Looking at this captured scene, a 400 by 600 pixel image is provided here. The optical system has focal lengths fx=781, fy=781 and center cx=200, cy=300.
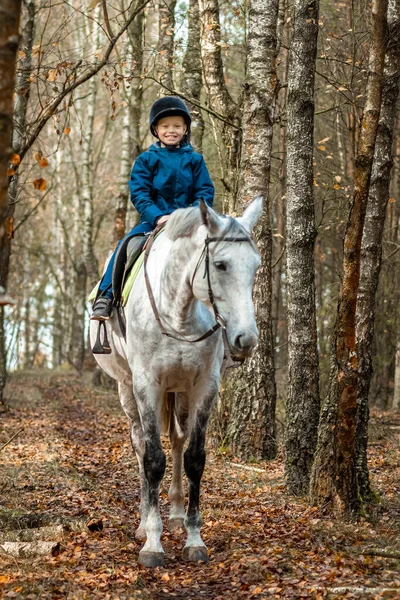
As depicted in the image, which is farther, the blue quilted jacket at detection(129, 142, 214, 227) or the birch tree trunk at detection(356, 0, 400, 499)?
the birch tree trunk at detection(356, 0, 400, 499)

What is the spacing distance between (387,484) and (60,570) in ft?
15.4

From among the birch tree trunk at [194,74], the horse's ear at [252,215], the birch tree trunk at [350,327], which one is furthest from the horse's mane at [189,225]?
the birch tree trunk at [194,74]

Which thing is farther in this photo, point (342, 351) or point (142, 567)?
point (342, 351)

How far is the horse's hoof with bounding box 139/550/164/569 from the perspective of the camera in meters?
5.90

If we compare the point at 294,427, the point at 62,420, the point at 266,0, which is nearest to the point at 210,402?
the point at 294,427

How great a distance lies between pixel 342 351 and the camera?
6.64m

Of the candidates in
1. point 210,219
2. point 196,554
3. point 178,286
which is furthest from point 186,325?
point 196,554

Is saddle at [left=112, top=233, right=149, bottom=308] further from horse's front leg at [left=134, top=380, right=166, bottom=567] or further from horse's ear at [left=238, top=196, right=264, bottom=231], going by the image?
horse's ear at [left=238, top=196, right=264, bottom=231]

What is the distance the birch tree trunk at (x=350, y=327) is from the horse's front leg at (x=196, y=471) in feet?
3.79

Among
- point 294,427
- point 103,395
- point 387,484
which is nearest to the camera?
point 294,427

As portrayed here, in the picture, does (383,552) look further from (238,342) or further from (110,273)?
(110,273)

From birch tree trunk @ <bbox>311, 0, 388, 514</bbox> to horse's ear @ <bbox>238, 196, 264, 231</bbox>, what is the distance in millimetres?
1007

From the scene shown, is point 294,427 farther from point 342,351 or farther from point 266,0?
point 266,0

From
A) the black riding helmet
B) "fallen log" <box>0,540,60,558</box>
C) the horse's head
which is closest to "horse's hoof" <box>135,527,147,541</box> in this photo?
"fallen log" <box>0,540,60,558</box>
